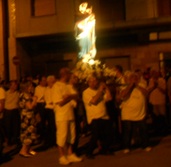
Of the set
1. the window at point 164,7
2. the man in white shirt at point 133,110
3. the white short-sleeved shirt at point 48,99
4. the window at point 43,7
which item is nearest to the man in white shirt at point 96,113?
the man in white shirt at point 133,110

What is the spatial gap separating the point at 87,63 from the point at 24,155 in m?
3.18

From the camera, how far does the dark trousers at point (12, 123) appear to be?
10.7 metres

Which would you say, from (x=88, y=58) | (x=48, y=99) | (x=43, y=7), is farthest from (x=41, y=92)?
(x=43, y=7)

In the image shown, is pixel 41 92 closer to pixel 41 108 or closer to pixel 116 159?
pixel 41 108

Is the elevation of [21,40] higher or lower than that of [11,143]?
higher

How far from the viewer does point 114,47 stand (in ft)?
61.6

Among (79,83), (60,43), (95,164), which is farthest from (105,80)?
(60,43)

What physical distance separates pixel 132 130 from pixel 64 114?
5.46ft

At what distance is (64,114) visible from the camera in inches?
324

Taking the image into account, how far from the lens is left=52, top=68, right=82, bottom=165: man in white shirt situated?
8.21 meters

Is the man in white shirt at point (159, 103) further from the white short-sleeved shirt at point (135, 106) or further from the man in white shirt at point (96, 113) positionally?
the man in white shirt at point (96, 113)

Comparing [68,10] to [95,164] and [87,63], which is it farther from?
[95,164]

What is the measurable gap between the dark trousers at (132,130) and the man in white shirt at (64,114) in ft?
3.72

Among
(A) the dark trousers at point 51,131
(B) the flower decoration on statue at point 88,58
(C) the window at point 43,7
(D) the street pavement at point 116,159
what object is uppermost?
(C) the window at point 43,7
